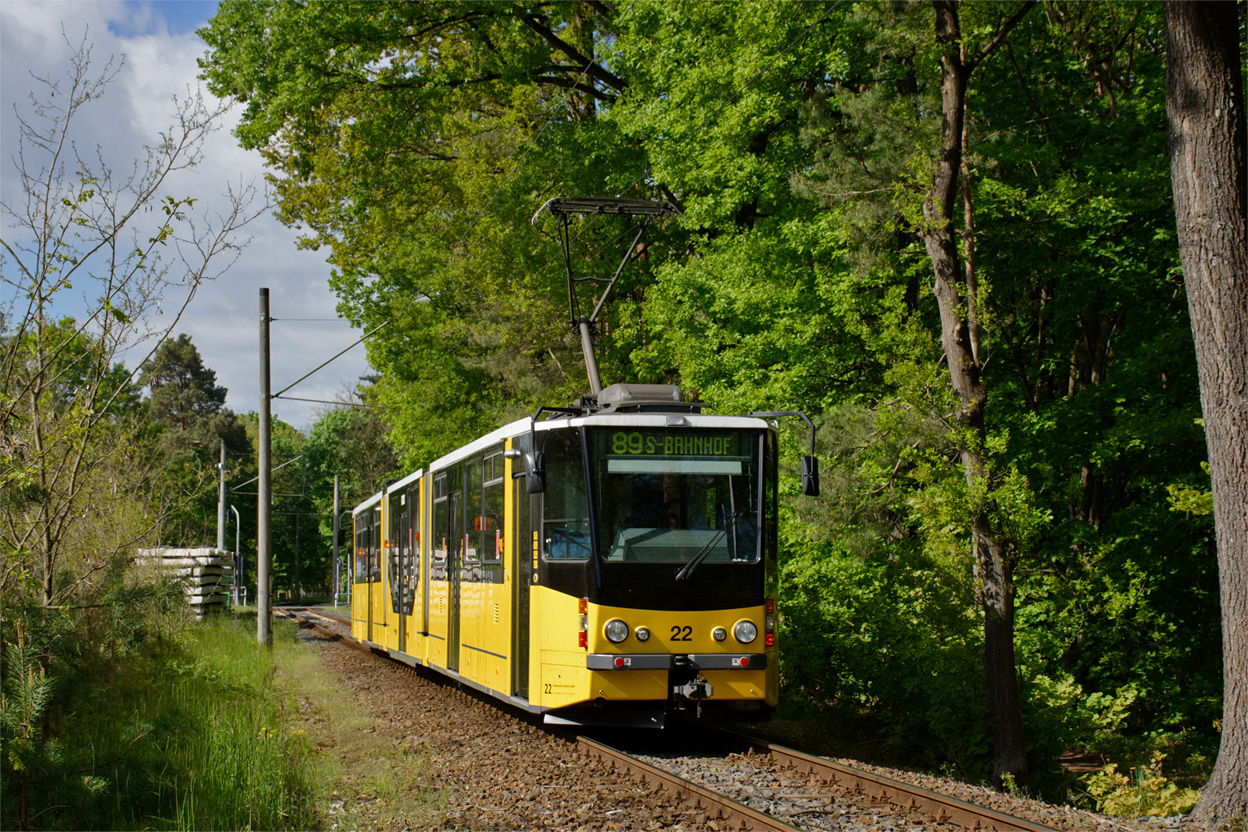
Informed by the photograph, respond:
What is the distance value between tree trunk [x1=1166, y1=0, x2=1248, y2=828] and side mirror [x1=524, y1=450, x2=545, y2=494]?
17.7 feet

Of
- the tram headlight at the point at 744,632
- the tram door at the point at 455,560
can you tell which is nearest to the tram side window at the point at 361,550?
the tram door at the point at 455,560

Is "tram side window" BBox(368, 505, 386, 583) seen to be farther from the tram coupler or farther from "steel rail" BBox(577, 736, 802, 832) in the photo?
"steel rail" BBox(577, 736, 802, 832)

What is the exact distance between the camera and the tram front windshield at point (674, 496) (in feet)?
30.6

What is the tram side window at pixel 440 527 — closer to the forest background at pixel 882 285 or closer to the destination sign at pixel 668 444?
the forest background at pixel 882 285

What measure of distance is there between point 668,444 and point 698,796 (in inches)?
133

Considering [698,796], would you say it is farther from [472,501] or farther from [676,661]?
[472,501]

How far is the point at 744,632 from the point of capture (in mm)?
9359

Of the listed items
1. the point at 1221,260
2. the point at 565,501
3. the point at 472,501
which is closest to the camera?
the point at 1221,260

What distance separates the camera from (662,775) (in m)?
7.65

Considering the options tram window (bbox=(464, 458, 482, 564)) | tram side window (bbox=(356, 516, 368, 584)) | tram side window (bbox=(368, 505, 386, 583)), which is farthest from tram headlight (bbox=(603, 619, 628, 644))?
tram side window (bbox=(356, 516, 368, 584))

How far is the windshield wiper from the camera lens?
363 inches

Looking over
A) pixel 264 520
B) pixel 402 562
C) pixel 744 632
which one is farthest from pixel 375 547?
pixel 744 632

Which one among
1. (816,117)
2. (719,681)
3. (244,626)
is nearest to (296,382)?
(244,626)

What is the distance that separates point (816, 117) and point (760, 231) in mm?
2160
